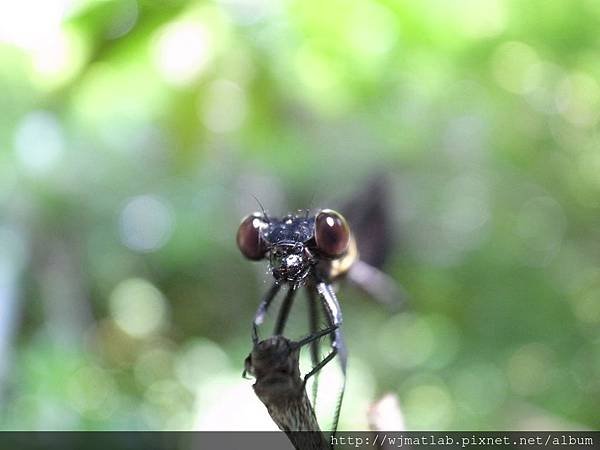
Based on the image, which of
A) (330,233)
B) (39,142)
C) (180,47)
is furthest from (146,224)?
(330,233)

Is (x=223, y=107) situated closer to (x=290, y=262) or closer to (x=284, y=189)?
(x=284, y=189)

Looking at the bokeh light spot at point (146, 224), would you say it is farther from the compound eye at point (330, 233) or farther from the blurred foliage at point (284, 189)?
the compound eye at point (330, 233)

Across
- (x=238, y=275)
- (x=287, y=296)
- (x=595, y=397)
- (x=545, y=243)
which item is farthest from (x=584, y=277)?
(x=287, y=296)

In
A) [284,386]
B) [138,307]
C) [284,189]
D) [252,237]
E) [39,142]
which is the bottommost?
[284,386]

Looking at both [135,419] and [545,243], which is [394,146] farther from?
[135,419]

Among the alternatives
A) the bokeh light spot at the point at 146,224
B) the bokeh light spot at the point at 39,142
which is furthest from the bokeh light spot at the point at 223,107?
the bokeh light spot at the point at 39,142

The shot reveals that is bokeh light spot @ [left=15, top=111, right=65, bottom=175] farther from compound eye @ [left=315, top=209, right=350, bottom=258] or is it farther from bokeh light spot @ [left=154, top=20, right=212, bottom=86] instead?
compound eye @ [left=315, top=209, right=350, bottom=258]
